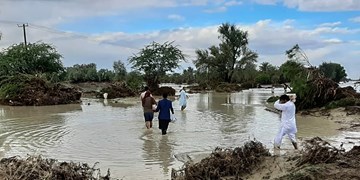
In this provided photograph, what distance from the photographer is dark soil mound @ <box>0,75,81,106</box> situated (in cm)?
3412

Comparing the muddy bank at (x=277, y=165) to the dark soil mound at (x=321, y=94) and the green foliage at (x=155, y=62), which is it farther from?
the green foliage at (x=155, y=62)

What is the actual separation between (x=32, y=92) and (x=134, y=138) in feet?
69.8

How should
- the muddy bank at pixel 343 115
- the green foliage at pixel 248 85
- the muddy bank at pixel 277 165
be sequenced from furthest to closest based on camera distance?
the green foliage at pixel 248 85 → the muddy bank at pixel 343 115 → the muddy bank at pixel 277 165

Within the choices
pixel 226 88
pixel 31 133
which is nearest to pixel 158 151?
pixel 31 133

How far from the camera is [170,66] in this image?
5062 centimetres

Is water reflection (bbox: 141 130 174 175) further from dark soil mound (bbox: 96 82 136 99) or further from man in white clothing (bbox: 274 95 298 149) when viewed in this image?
dark soil mound (bbox: 96 82 136 99)

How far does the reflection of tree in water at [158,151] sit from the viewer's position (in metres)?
11.5

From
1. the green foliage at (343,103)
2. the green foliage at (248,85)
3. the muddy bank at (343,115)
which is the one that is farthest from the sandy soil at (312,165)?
the green foliage at (248,85)

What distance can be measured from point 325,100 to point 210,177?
62.1 ft

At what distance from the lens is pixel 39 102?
111 ft

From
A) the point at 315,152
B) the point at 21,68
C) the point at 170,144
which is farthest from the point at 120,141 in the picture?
the point at 21,68

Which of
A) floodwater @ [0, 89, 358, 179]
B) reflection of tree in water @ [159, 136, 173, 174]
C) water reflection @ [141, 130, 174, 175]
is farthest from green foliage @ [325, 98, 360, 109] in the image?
reflection of tree in water @ [159, 136, 173, 174]

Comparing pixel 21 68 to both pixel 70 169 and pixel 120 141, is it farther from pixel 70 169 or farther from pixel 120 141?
pixel 70 169

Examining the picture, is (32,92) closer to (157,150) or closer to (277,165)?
(157,150)
